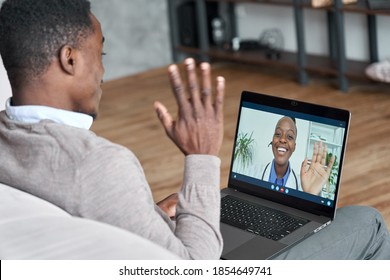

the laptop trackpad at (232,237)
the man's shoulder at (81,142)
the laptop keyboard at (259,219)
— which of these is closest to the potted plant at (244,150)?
the laptop keyboard at (259,219)

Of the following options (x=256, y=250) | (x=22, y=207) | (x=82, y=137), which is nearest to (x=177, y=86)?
Answer: (x=82, y=137)

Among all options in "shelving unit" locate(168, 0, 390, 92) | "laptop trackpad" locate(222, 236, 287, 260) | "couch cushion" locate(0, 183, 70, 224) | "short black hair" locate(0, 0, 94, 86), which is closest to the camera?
"couch cushion" locate(0, 183, 70, 224)

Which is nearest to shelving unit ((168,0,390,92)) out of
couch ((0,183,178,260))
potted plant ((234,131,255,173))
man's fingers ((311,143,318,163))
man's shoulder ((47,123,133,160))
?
potted plant ((234,131,255,173))

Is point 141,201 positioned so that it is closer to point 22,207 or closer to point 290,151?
point 22,207

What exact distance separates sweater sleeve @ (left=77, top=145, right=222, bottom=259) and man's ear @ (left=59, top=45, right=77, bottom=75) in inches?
7.3

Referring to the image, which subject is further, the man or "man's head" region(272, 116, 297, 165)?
"man's head" region(272, 116, 297, 165)

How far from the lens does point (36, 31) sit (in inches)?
58.4

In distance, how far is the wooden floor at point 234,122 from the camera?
374 centimetres

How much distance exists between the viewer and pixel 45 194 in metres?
1.45

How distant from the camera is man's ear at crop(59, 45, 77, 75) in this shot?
4.90 feet

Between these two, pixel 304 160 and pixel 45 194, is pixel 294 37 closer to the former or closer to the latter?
pixel 304 160

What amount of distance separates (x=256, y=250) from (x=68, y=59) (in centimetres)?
64

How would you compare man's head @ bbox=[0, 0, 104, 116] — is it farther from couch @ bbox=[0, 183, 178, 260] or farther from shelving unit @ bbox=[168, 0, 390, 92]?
shelving unit @ bbox=[168, 0, 390, 92]

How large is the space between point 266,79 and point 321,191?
381 centimetres
